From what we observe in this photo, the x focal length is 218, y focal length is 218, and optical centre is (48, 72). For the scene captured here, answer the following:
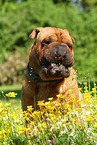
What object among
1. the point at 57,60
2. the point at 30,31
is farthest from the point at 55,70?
the point at 30,31

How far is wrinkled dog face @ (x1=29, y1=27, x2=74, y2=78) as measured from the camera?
2.53m

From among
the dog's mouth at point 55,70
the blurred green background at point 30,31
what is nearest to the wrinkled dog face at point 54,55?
the dog's mouth at point 55,70

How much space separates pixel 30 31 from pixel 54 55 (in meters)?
14.9

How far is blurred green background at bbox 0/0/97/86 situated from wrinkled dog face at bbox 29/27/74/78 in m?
11.3

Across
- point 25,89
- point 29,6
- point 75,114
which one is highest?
point 29,6

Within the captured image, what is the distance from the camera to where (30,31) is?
56.0ft

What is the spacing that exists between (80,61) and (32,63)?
12057 millimetres

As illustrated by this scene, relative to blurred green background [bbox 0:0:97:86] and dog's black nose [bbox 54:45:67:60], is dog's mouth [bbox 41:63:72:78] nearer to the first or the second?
dog's black nose [bbox 54:45:67:60]

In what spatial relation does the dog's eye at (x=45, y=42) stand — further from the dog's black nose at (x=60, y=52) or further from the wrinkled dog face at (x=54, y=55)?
the dog's black nose at (x=60, y=52)

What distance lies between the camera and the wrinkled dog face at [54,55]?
8.29 ft

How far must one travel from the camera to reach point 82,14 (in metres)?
18.5

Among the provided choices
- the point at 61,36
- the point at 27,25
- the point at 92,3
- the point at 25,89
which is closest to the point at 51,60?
the point at 61,36

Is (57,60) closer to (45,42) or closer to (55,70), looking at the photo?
(55,70)

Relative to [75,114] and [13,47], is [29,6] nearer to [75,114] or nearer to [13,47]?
[13,47]
